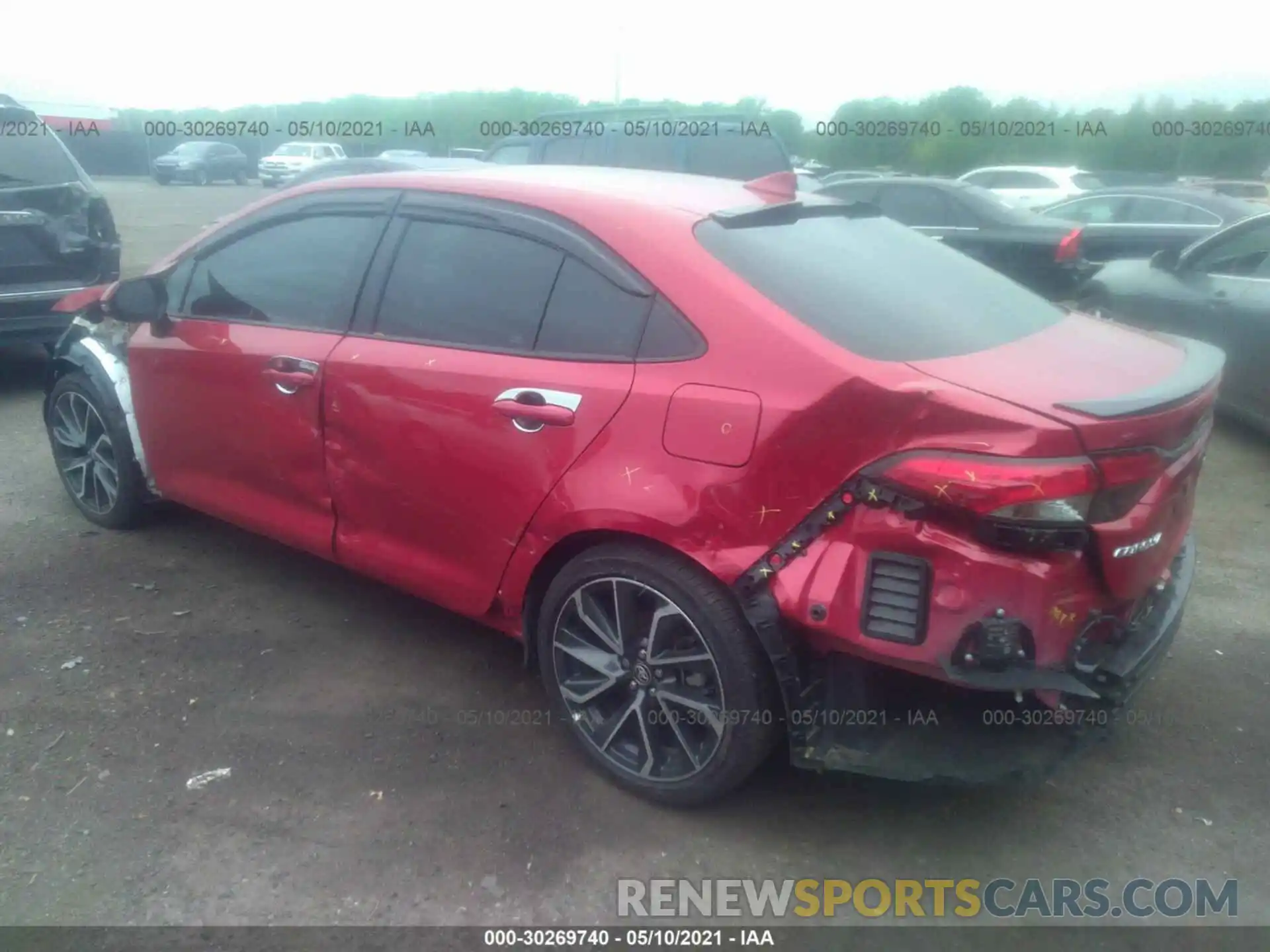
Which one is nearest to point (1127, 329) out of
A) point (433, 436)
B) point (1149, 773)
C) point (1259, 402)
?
point (1149, 773)

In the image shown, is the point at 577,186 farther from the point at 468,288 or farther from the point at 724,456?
the point at 724,456

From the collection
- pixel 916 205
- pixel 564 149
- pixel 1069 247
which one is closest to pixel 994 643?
pixel 1069 247

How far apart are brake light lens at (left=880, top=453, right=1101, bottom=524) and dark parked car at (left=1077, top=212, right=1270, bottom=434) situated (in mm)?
4372

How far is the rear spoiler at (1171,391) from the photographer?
2387mm

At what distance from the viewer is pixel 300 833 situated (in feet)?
9.39

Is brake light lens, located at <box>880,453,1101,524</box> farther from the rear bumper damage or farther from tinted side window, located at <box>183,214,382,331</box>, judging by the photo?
tinted side window, located at <box>183,214,382,331</box>

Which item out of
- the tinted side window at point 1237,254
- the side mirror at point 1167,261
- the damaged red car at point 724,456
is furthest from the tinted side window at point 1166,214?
the damaged red car at point 724,456

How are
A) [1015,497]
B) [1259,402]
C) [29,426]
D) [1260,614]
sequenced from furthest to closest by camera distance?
[29,426] < [1259,402] < [1260,614] < [1015,497]

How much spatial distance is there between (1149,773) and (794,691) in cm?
133

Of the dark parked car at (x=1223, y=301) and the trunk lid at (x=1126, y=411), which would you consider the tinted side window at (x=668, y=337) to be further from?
the dark parked car at (x=1223, y=301)

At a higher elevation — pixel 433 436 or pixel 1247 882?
pixel 433 436

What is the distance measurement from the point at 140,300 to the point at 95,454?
0.94m

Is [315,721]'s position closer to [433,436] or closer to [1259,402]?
[433,436]

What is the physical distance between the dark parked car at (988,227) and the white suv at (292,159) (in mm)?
23457
